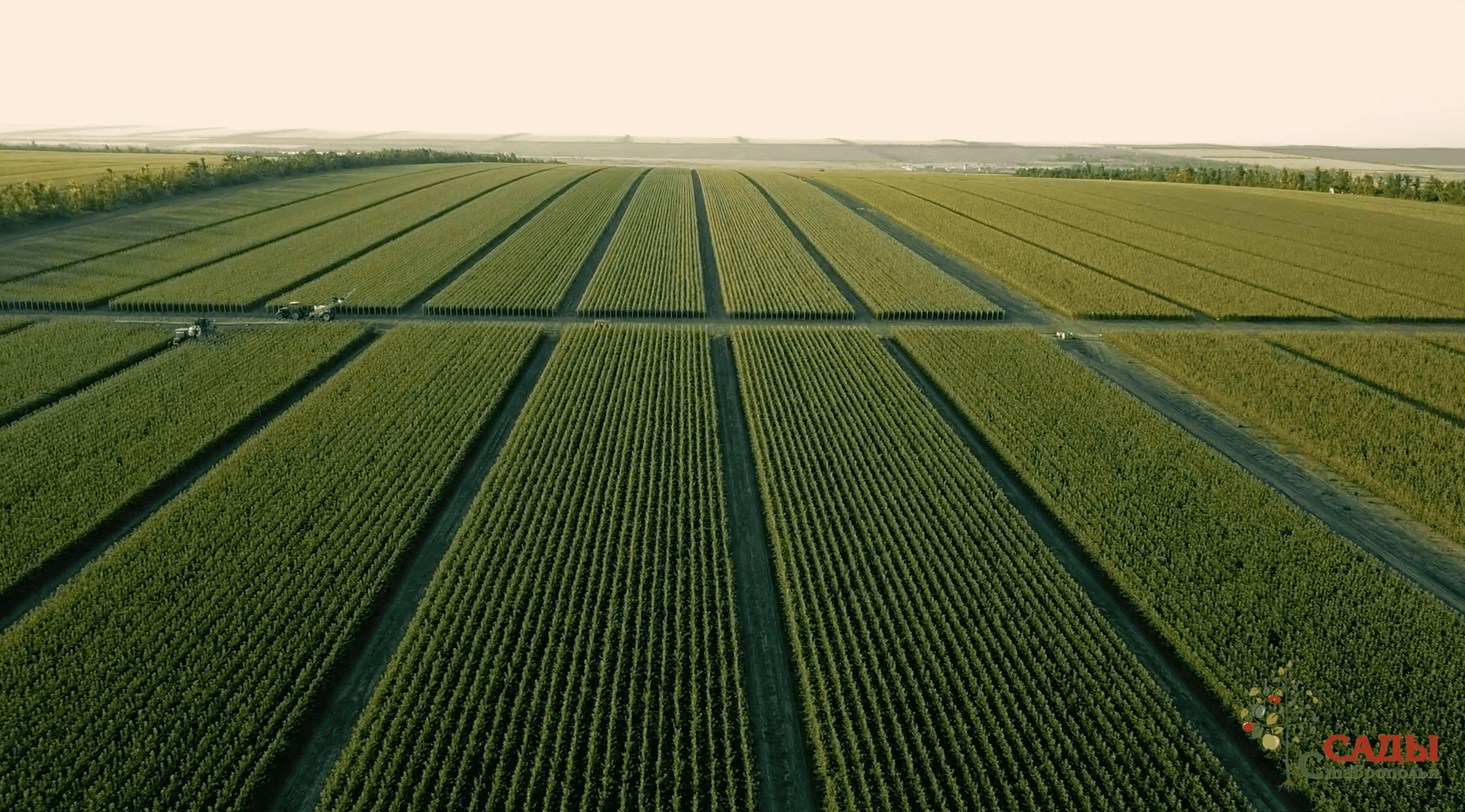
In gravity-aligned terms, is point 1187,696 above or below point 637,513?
below

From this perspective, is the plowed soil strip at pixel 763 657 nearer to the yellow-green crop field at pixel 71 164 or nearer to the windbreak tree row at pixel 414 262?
the windbreak tree row at pixel 414 262

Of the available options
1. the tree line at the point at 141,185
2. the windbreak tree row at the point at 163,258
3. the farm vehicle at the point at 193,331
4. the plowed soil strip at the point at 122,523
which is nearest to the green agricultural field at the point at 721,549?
the plowed soil strip at the point at 122,523

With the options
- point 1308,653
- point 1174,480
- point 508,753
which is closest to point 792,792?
point 508,753

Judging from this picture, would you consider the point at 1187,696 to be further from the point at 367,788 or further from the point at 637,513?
the point at 367,788

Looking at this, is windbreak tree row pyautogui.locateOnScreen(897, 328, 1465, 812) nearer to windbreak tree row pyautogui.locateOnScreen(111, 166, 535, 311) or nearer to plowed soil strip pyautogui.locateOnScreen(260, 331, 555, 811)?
plowed soil strip pyautogui.locateOnScreen(260, 331, 555, 811)

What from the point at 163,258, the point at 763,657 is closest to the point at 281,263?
the point at 163,258

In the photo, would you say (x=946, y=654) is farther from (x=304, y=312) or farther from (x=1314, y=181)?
(x=1314, y=181)
